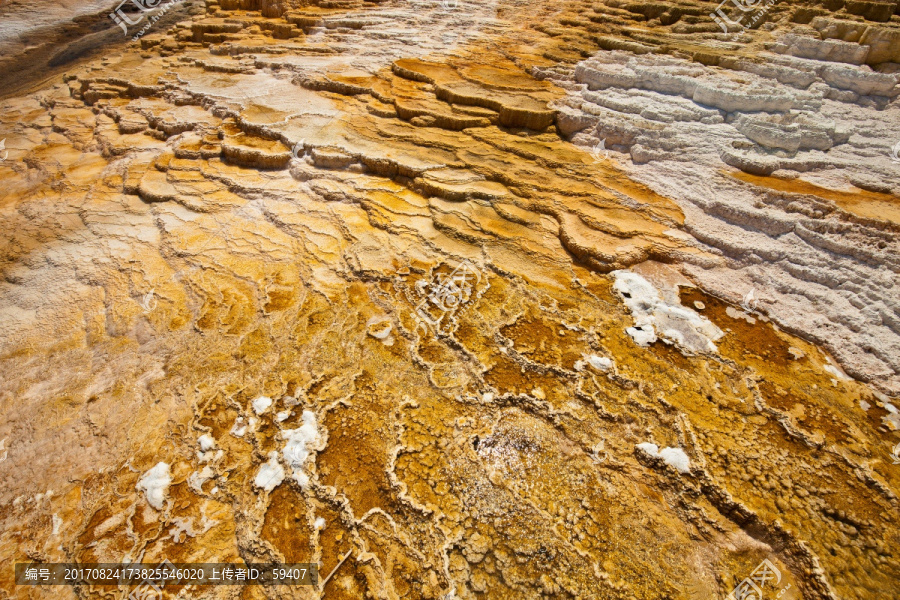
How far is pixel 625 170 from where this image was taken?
5.51 metres

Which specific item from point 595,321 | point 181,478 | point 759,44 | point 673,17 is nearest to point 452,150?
point 595,321

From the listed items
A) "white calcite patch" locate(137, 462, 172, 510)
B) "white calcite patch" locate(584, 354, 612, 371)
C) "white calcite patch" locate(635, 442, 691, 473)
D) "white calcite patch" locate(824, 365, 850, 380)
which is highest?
"white calcite patch" locate(824, 365, 850, 380)

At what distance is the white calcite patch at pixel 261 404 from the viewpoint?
341 cm

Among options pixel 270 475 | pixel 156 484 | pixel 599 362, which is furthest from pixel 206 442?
pixel 599 362

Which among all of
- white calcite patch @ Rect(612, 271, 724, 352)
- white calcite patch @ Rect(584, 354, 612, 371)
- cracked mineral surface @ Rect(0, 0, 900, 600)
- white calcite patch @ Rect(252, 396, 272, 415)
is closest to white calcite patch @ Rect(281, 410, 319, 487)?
cracked mineral surface @ Rect(0, 0, 900, 600)

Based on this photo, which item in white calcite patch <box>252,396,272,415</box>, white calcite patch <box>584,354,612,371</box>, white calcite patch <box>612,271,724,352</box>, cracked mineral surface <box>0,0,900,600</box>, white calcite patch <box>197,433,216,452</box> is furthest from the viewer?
white calcite patch <box>612,271,724,352</box>

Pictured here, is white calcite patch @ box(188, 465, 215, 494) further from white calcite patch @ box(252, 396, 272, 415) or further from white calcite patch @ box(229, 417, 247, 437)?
white calcite patch @ box(252, 396, 272, 415)

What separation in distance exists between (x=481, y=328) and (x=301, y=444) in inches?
71.8

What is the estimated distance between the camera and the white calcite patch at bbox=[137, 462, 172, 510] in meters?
2.94

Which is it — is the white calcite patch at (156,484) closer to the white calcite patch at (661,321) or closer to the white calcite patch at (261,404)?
the white calcite patch at (261,404)

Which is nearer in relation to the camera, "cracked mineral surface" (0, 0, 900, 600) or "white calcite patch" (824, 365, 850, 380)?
"cracked mineral surface" (0, 0, 900, 600)

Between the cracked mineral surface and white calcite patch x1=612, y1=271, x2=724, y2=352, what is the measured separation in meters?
0.03

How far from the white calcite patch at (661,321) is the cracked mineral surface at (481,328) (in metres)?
0.03

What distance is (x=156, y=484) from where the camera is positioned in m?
3.02
